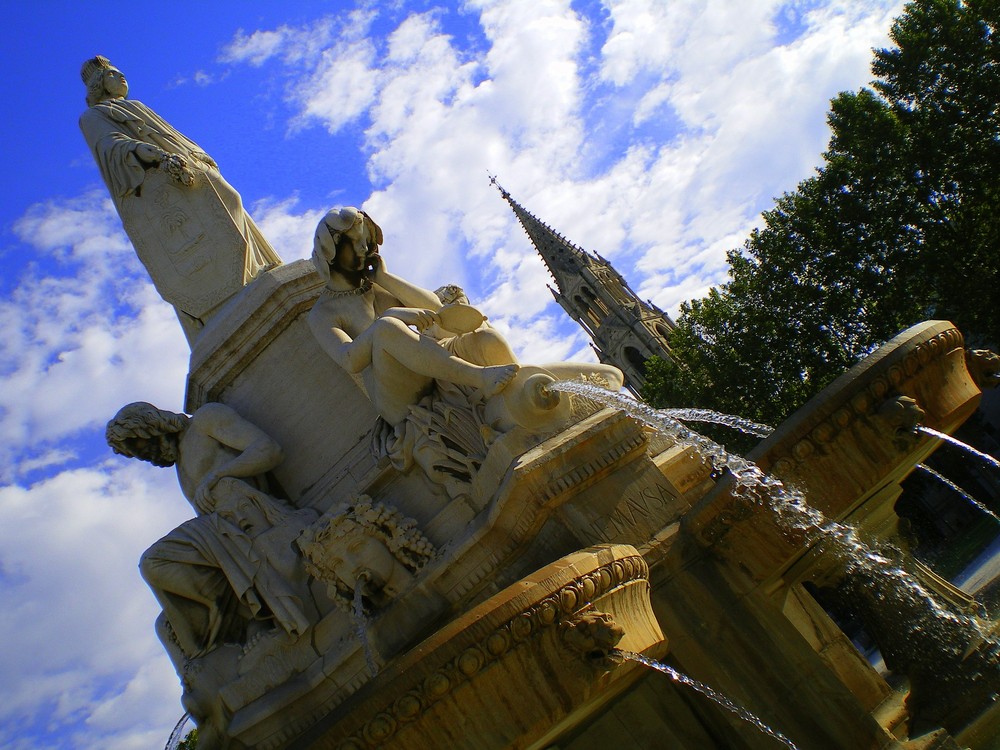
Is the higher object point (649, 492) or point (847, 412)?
point (649, 492)

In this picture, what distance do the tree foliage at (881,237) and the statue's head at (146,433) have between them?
16.5 meters

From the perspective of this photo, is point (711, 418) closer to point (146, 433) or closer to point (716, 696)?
point (716, 696)

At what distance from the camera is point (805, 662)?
415 cm

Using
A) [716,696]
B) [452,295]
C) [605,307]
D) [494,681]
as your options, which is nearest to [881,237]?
[452,295]

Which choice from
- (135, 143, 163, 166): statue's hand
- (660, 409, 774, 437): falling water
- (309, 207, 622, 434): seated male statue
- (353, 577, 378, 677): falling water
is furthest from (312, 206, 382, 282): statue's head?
(135, 143, 163, 166): statue's hand

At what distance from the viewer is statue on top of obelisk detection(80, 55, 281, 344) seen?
8.64 meters

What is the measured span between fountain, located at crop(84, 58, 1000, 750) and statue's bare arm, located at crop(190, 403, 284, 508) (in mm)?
24

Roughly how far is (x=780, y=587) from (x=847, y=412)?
3.37ft

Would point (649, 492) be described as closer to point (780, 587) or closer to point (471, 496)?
point (780, 587)

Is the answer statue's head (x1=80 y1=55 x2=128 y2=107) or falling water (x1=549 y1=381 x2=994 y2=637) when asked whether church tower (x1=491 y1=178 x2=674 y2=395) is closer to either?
statue's head (x1=80 y1=55 x2=128 y2=107)

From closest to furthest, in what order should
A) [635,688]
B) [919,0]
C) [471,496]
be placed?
[635,688]
[471,496]
[919,0]

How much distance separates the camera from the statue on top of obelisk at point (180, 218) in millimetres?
8641

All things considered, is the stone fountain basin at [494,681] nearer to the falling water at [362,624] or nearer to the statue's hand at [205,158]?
the falling water at [362,624]

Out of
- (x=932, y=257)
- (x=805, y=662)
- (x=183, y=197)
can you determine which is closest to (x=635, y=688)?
(x=805, y=662)
